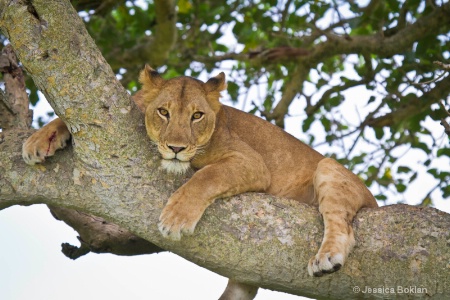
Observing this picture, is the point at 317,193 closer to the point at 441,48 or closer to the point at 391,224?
the point at 391,224

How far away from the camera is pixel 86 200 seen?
12.8 ft

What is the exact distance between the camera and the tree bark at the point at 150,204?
3.68m

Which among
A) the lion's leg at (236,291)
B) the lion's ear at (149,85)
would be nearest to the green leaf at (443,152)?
the lion's leg at (236,291)

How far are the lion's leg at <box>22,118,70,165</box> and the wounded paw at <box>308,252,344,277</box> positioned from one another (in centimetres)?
154

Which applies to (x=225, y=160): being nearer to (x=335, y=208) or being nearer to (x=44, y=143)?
(x=335, y=208)

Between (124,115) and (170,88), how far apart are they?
0.86m

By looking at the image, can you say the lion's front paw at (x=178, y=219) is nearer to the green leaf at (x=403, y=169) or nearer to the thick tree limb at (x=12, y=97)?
the thick tree limb at (x=12, y=97)

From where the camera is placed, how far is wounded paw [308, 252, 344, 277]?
367 centimetres

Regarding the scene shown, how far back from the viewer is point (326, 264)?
12.0 ft

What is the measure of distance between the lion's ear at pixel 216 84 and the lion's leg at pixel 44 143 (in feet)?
3.83

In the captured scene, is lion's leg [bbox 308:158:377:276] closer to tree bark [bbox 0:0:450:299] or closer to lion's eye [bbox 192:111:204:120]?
tree bark [bbox 0:0:450:299]

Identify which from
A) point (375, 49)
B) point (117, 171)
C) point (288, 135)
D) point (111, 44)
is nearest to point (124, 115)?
point (117, 171)

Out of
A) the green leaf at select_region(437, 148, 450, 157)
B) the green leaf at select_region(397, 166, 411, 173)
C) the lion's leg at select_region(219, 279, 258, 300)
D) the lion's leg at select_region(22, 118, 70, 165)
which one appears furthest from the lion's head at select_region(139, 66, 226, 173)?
the green leaf at select_region(397, 166, 411, 173)

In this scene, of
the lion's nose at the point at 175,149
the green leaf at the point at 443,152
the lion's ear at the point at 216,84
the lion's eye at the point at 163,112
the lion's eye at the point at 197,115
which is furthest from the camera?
the green leaf at the point at 443,152
